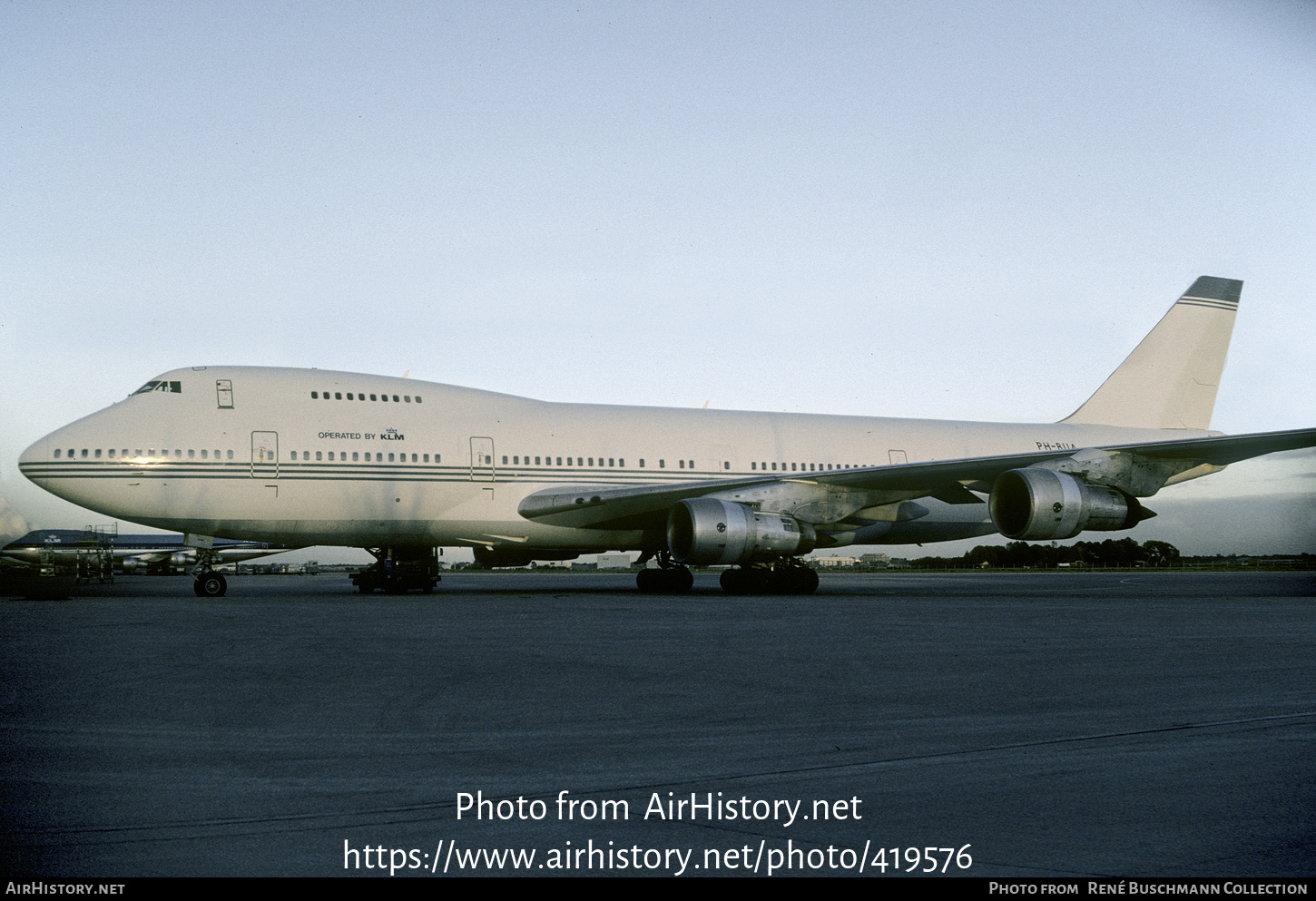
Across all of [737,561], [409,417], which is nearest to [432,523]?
[409,417]

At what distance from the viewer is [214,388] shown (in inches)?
764

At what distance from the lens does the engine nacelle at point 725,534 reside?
18.9 meters

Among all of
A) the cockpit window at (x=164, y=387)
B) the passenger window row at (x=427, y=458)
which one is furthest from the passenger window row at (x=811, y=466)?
the cockpit window at (x=164, y=387)

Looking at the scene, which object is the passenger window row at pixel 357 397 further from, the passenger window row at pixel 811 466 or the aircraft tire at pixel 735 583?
the passenger window row at pixel 811 466

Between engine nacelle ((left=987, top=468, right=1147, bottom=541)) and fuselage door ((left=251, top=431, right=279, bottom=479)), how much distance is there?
526 inches

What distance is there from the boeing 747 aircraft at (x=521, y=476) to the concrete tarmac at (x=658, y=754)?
28.6ft

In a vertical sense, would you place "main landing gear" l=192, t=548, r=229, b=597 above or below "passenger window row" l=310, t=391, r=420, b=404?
below

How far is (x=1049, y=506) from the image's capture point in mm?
18641

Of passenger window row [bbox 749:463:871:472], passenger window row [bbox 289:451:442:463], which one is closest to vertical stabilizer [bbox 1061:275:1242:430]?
passenger window row [bbox 749:463:871:472]

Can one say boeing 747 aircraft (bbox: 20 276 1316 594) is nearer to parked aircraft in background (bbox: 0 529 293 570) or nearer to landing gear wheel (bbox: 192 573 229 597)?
landing gear wheel (bbox: 192 573 229 597)

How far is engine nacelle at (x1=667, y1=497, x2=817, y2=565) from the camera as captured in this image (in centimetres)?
1894

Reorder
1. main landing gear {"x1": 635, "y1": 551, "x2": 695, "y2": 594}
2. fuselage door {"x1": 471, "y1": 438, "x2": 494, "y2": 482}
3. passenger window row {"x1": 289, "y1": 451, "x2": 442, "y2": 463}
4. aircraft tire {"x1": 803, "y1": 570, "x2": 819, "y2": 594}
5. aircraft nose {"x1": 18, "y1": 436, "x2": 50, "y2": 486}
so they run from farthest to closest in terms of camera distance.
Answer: main landing gear {"x1": 635, "y1": 551, "x2": 695, "y2": 594}, aircraft tire {"x1": 803, "y1": 570, "x2": 819, "y2": 594}, fuselage door {"x1": 471, "y1": 438, "x2": 494, "y2": 482}, passenger window row {"x1": 289, "y1": 451, "x2": 442, "y2": 463}, aircraft nose {"x1": 18, "y1": 436, "x2": 50, "y2": 486}

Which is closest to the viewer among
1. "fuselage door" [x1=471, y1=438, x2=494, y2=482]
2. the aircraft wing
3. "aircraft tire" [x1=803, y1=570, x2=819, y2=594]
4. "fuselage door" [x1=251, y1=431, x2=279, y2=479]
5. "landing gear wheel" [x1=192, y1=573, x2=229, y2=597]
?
"fuselage door" [x1=251, y1=431, x2=279, y2=479]

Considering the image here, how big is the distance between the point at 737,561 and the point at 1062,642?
9750 mm
